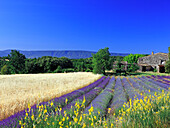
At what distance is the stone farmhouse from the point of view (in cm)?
3716

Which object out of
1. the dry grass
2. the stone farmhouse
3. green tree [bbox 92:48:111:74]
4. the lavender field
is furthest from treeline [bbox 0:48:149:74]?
the lavender field

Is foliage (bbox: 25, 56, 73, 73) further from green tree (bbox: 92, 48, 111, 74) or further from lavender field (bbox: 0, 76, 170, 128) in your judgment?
lavender field (bbox: 0, 76, 170, 128)

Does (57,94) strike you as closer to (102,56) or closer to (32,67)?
(102,56)

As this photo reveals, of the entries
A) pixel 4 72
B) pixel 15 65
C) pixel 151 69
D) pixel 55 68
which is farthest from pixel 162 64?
pixel 4 72

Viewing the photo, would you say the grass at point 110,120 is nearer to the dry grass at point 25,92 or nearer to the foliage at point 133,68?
the dry grass at point 25,92

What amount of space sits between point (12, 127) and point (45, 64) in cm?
4529

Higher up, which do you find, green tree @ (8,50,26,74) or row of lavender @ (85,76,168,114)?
green tree @ (8,50,26,74)

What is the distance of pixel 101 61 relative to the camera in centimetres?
3047

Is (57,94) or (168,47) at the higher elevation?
(168,47)

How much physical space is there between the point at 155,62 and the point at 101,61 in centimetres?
2213

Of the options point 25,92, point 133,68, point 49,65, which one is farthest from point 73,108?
point 49,65

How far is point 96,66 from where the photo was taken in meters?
30.1

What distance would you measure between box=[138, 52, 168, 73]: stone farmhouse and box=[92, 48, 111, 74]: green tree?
17.1 m

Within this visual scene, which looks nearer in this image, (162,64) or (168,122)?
(168,122)
